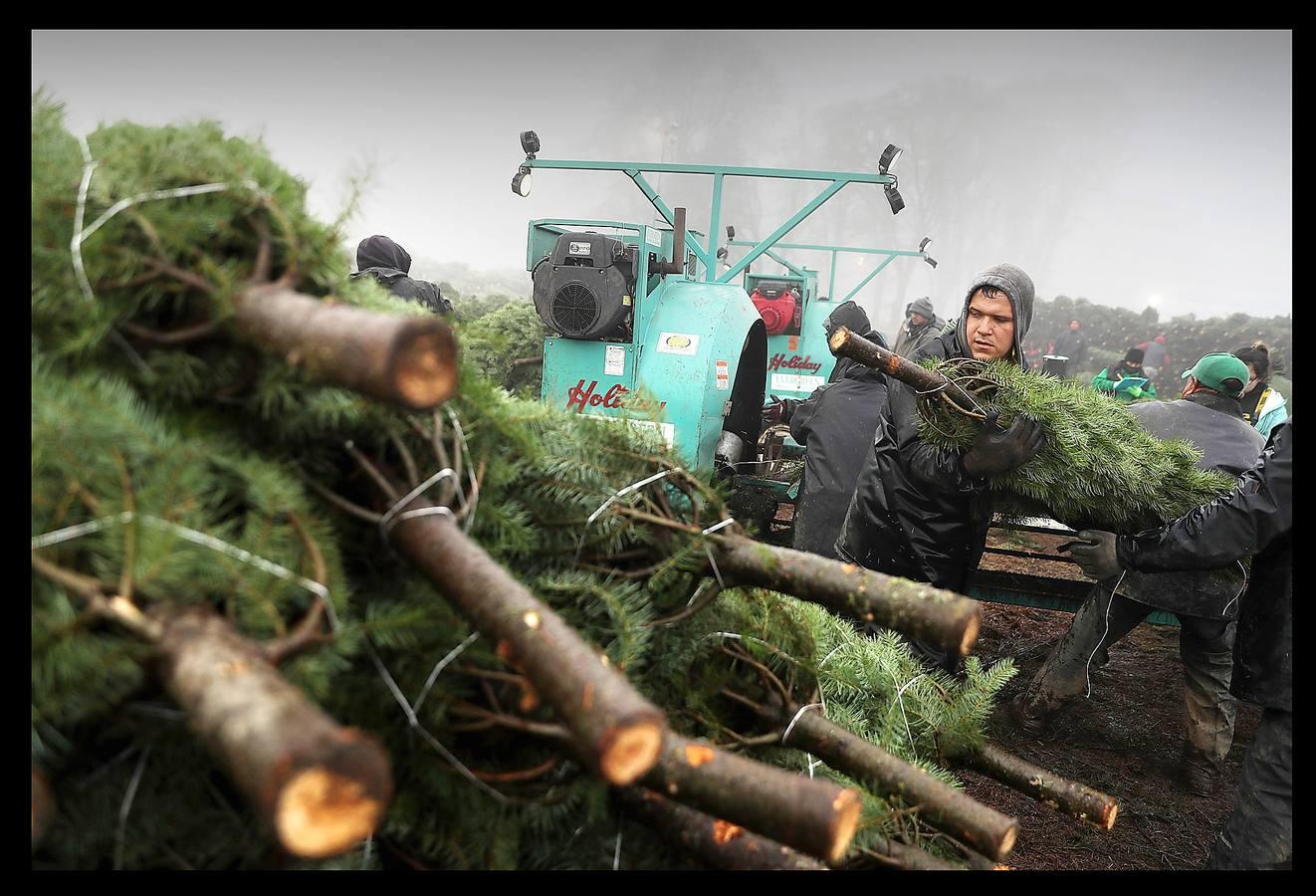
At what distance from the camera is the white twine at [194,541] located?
1.01 m

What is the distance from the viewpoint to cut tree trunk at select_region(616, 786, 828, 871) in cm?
145

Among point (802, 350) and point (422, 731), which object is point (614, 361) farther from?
point (802, 350)

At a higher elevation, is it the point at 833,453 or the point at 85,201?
the point at 85,201

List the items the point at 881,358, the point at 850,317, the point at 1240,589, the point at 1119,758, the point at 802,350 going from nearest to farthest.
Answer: the point at 881,358
the point at 1240,589
the point at 1119,758
the point at 850,317
the point at 802,350

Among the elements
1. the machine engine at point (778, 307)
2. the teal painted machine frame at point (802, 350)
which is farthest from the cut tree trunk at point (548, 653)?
the machine engine at point (778, 307)

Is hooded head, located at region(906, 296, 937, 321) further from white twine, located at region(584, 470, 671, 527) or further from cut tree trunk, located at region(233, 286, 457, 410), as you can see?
cut tree trunk, located at region(233, 286, 457, 410)

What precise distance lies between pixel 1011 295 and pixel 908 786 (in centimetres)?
252

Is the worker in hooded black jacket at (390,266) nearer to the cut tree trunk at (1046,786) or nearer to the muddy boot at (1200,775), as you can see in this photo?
the cut tree trunk at (1046,786)

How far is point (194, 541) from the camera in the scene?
105 centimetres

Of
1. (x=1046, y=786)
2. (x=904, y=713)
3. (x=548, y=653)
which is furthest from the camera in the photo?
(x=904, y=713)

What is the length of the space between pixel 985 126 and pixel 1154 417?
53.9 m

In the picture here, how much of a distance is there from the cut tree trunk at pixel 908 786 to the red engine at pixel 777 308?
10.0m

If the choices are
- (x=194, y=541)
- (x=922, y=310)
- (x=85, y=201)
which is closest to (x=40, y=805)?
(x=194, y=541)

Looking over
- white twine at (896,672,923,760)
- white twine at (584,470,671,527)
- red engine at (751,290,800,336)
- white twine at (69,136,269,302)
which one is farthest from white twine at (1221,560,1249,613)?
red engine at (751,290,800,336)
